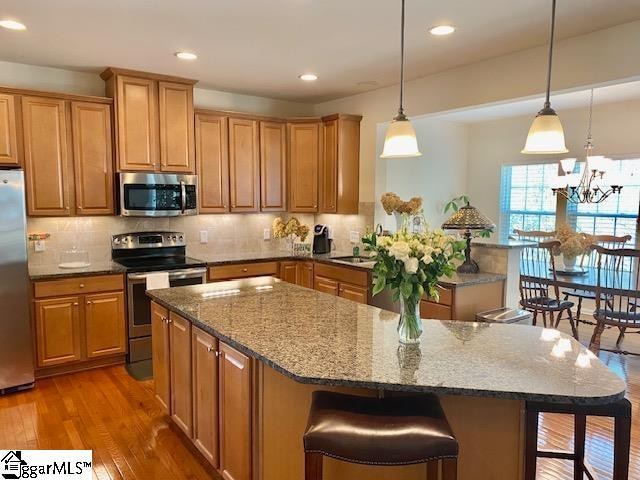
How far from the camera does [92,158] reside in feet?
13.7

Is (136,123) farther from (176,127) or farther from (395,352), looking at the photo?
(395,352)

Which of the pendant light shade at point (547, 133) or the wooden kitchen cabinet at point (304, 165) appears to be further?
the wooden kitchen cabinet at point (304, 165)

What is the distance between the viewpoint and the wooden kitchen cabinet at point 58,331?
3789 millimetres

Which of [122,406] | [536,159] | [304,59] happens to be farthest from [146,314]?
[536,159]

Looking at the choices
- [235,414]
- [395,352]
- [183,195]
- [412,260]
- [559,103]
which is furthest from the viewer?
[559,103]

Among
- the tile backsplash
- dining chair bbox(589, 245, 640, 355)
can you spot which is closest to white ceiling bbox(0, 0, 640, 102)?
the tile backsplash

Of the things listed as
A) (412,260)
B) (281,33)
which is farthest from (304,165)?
(412,260)

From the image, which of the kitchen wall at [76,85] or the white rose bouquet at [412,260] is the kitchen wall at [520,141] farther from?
the white rose bouquet at [412,260]

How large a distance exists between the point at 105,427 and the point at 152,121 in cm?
264

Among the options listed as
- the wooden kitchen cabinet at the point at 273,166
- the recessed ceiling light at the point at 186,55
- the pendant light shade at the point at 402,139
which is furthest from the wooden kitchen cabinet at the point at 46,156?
the pendant light shade at the point at 402,139

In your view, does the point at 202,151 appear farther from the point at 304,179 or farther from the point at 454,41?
the point at 454,41

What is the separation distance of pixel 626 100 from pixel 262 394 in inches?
223

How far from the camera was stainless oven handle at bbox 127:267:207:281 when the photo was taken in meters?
4.12

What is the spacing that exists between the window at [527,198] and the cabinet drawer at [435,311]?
11.9 feet
